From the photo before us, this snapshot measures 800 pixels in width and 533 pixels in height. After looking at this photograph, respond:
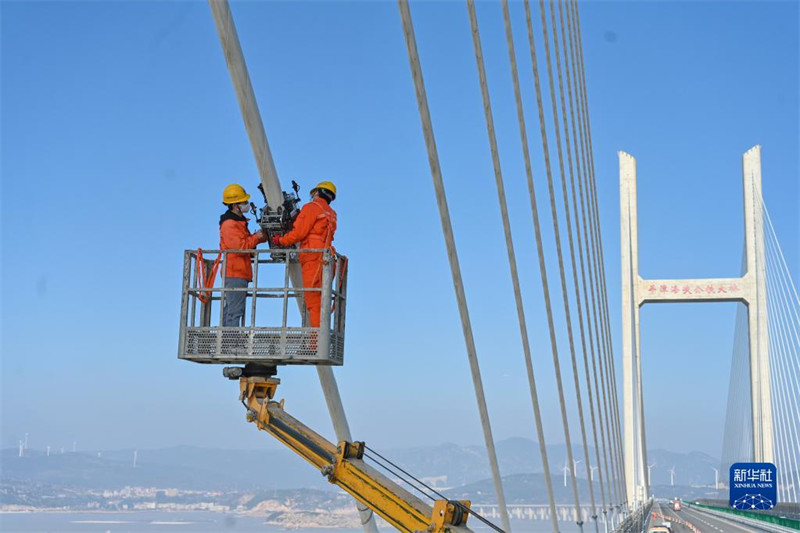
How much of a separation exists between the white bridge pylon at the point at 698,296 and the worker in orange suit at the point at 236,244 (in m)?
23.6

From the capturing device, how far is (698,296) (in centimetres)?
3108

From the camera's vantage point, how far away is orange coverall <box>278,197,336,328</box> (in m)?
7.29

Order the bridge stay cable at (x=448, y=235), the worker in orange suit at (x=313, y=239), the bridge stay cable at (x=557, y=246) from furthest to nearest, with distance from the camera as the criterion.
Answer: the bridge stay cable at (x=557, y=246) → the worker in orange suit at (x=313, y=239) → the bridge stay cable at (x=448, y=235)

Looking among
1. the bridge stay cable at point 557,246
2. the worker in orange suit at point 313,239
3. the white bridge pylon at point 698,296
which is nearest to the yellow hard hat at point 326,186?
the worker in orange suit at point 313,239

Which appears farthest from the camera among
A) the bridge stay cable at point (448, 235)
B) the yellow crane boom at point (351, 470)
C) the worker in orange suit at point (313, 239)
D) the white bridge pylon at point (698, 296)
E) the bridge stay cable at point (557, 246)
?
the white bridge pylon at point (698, 296)

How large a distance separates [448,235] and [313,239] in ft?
3.37

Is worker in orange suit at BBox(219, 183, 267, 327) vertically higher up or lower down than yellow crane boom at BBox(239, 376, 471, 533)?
higher up

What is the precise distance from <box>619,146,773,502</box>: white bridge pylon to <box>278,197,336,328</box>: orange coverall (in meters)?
23.5

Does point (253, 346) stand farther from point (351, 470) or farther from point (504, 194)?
point (504, 194)

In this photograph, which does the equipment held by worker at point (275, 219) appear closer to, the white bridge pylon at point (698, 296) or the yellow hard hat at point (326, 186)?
the yellow hard hat at point (326, 186)

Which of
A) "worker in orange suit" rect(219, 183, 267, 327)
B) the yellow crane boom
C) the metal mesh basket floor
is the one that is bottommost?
the yellow crane boom

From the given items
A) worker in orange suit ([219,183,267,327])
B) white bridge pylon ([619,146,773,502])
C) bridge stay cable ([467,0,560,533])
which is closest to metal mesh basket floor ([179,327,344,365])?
worker in orange suit ([219,183,267,327])

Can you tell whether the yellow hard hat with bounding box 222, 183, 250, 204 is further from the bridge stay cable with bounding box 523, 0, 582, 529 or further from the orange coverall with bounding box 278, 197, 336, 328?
the bridge stay cable with bounding box 523, 0, 582, 529

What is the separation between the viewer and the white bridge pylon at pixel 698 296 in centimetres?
2869
